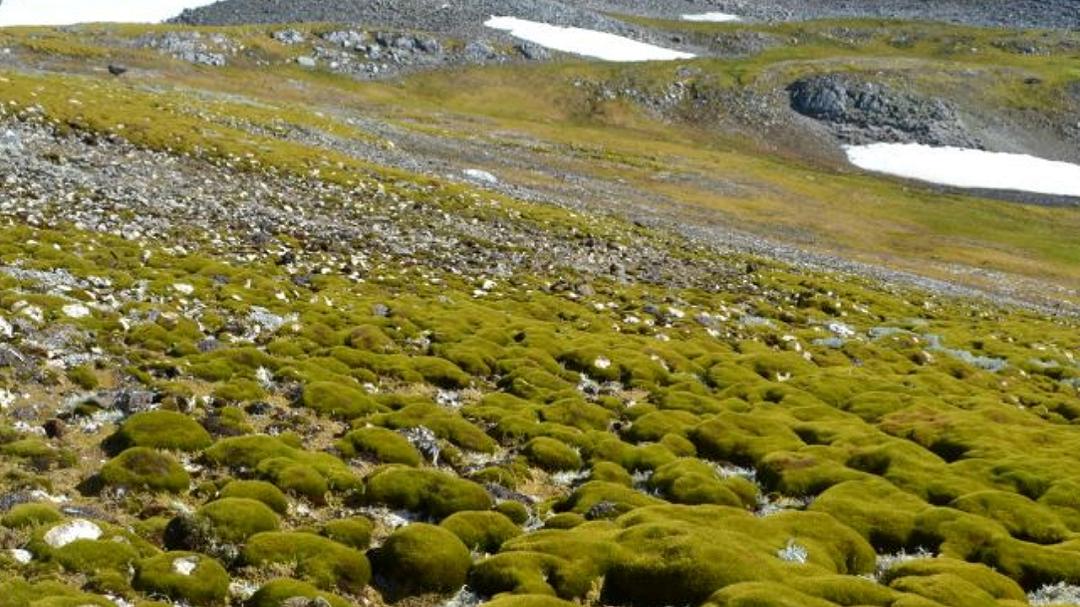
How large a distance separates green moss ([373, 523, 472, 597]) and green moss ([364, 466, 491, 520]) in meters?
2.13

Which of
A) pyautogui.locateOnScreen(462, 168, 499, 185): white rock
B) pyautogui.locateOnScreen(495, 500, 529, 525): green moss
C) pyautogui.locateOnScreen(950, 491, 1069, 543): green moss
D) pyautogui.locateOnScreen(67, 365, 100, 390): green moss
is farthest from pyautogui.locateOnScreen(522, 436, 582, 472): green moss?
pyautogui.locateOnScreen(462, 168, 499, 185): white rock

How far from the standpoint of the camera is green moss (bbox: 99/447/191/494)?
1653 centimetres

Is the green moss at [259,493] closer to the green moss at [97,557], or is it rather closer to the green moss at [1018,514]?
the green moss at [97,557]

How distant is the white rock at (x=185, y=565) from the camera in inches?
538

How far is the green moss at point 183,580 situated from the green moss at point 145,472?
10.4 feet

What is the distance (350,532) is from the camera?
641 inches

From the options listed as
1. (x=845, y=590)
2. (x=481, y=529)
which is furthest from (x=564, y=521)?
(x=845, y=590)

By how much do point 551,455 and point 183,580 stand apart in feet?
35.5

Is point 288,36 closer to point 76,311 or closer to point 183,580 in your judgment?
point 76,311

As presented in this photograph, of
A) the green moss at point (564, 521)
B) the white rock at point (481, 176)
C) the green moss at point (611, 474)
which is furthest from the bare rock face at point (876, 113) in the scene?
the green moss at point (564, 521)

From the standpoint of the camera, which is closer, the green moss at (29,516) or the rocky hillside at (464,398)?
the green moss at (29,516)

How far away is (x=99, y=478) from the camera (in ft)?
54.1

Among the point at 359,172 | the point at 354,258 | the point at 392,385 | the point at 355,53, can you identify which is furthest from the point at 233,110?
the point at 355,53

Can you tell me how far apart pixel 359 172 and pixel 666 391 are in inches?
1652
